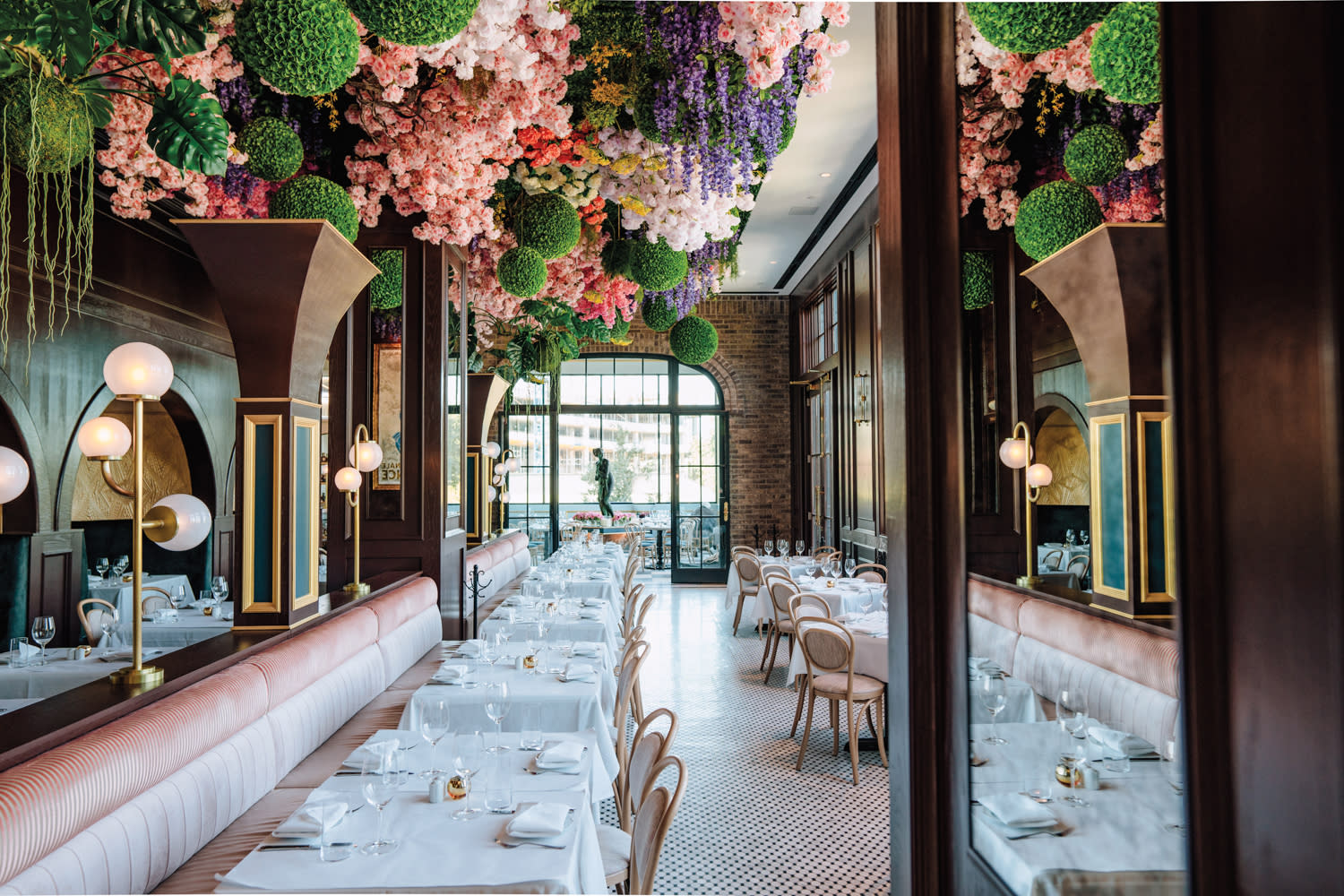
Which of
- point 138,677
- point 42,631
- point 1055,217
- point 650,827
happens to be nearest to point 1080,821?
point 1055,217

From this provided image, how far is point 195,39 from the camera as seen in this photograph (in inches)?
77.4

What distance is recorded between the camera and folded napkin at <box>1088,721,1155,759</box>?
0.88m

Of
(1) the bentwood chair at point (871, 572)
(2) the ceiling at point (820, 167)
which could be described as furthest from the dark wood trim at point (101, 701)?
(1) the bentwood chair at point (871, 572)

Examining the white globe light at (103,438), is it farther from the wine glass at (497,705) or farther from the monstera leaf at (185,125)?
the wine glass at (497,705)

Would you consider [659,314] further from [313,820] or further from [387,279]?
[313,820]

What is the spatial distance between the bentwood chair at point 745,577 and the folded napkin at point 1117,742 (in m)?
7.42

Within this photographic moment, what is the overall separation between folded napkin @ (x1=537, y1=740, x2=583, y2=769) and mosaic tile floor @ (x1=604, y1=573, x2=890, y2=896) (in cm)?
96

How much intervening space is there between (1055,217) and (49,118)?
127 inches

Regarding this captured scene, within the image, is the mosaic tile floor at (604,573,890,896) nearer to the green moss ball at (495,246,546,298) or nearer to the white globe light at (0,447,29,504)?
the white globe light at (0,447,29,504)

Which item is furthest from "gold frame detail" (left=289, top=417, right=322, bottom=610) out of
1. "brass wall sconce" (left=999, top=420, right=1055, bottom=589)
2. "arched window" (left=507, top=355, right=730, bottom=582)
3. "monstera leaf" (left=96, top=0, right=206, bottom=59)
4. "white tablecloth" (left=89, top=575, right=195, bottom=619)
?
"arched window" (left=507, top=355, right=730, bottom=582)

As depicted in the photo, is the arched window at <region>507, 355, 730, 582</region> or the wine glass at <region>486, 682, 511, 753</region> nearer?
the wine glass at <region>486, 682, 511, 753</region>

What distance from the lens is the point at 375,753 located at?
258 cm

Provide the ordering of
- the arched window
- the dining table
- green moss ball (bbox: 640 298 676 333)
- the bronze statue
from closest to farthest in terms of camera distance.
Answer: the dining table < green moss ball (bbox: 640 298 676 333) < the arched window < the bronze statue

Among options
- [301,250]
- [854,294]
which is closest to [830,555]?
[854,294]
